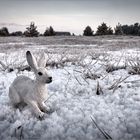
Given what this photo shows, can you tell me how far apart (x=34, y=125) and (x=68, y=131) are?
347 millimetres

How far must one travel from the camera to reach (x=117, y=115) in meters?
2.58

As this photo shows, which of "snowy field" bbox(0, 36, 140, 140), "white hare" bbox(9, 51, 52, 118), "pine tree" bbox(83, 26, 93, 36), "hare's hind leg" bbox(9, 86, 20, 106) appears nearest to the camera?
"snowy field" bbox(0, 36, 140, 140)

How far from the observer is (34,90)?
2.79 m

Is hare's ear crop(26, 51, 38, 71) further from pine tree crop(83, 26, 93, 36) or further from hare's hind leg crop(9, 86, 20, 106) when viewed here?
pine tree crop(83, 26, 93, 36)

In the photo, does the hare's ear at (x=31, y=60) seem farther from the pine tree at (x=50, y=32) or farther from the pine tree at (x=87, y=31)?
the pine tree at (x=50, y=32)

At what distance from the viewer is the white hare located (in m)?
2.72

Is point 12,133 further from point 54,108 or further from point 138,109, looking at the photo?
point 138,109

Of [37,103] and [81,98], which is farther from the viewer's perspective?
[81,98]

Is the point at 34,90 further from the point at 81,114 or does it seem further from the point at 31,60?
the point at 81,114

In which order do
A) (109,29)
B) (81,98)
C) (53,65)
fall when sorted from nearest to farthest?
1. (81,98)
2. (53,65)
3. (109,29)

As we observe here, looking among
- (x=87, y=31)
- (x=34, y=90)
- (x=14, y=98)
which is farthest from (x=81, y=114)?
(x=87, y=31)

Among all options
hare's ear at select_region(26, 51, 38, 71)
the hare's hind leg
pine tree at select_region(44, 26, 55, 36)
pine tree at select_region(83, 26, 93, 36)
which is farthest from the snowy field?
pine tree at select_region(44, 26, 55, 36)

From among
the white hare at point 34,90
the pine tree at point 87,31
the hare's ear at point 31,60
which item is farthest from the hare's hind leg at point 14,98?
the pine tree at point 87,31

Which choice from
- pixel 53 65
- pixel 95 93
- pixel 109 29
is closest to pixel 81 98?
pixel 95 93
